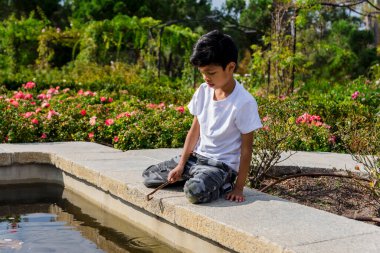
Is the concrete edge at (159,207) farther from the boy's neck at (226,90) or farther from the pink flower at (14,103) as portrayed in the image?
the pink flower at (14,103)

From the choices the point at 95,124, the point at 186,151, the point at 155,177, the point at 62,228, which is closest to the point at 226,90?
the point at 186,151

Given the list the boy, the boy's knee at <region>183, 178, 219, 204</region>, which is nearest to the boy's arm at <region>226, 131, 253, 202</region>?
the boy

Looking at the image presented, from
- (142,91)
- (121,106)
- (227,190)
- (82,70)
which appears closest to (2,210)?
(227,190)

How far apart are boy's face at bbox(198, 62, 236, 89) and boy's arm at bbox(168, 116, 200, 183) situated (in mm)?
374

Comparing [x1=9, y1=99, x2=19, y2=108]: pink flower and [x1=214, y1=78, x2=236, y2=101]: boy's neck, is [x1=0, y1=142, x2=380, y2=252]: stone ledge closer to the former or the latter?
[x1=214, y1=78, x2=236, y2=101]: boy's neck

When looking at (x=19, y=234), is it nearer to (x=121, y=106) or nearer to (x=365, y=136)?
(x=365, y=136)

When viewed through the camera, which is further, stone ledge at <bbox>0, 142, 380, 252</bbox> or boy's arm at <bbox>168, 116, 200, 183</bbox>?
boy's arm at <bbox>168, 116, 200, 183</bbox>

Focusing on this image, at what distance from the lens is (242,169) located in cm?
338

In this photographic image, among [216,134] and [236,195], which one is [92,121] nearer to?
[216,134]

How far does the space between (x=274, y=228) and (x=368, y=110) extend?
5055 millimetres

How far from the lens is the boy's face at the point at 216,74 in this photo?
339cm

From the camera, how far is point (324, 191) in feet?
14.1

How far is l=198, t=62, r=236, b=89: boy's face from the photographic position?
339 cm

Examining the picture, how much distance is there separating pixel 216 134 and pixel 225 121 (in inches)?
3.9
